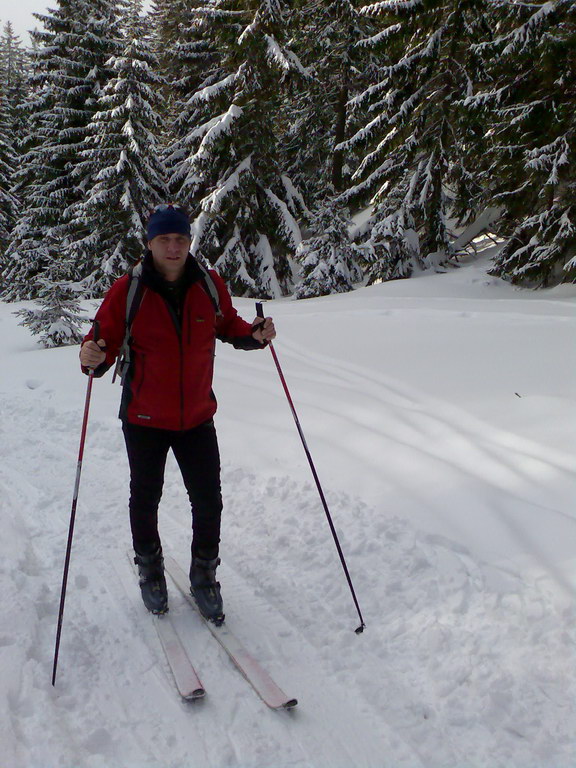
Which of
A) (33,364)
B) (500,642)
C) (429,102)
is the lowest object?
(33,364)

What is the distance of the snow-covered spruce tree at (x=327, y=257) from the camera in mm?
14375

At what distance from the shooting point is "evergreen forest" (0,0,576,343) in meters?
10.5

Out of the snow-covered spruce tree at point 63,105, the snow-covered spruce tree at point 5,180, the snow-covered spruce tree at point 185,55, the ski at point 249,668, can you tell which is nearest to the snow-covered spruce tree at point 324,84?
the snow-covered spruce tree at point 185,55

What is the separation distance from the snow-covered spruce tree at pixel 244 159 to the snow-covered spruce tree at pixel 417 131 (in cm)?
274

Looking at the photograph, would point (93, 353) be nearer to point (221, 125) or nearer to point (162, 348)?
point (162, 348)

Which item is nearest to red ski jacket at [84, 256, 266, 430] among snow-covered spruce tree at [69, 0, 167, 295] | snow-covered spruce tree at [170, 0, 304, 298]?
snow-covered spruce tree at [170, 0, 304, 298]

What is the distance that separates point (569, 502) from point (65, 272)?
11.0 m

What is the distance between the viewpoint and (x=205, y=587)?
10.7ft

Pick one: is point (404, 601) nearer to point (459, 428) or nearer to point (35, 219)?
point (459, 428)

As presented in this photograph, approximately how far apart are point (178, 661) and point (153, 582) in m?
0.56

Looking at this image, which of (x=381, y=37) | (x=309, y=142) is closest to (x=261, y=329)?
(x=381, y=37)

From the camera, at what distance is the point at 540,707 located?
99.9 inches

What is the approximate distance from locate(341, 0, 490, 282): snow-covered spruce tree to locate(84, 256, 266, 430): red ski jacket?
10910 millimetres

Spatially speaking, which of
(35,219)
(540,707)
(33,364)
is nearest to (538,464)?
(540,707)
